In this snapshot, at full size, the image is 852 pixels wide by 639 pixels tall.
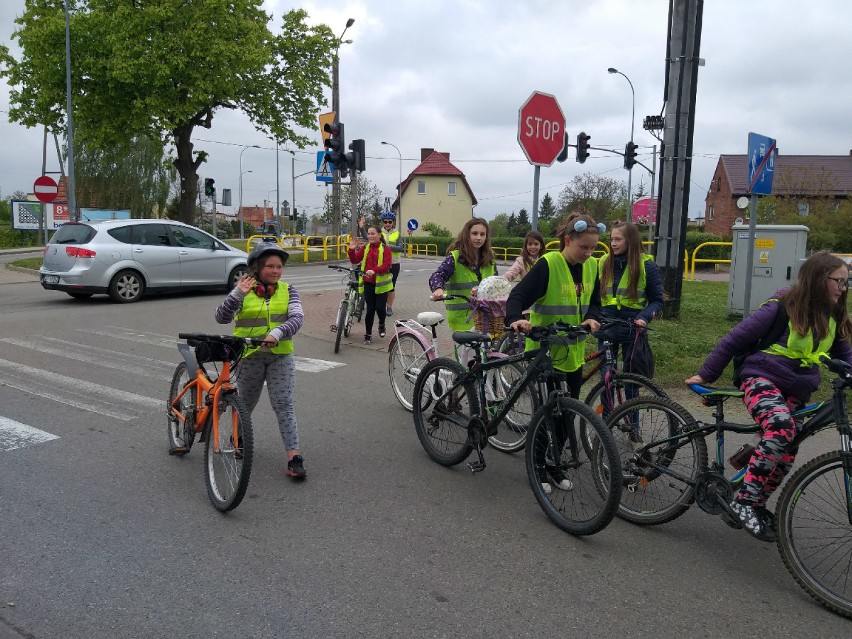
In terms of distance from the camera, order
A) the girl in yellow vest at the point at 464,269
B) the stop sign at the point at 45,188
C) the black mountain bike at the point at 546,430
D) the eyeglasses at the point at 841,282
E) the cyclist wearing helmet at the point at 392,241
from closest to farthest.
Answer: the eyeglasses at the point at 841,282
the black mountain bike at the point at 546,430
the girl in yellow vest at the point at 464,269
the cyclist wearing helmet at the point at 392,241
the stop sign at the point at 45,188

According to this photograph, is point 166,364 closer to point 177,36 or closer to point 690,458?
point 690,458

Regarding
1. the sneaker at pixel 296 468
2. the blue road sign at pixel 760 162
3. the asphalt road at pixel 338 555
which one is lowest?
the asphalt road at pixel 338 555

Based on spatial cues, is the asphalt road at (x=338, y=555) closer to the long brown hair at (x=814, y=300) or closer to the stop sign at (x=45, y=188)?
the long brown hair at (x=814, y=300)

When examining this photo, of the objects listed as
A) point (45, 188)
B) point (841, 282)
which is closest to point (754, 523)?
point (841, 282)

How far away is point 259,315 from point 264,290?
0.16 m

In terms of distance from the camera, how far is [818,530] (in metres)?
3.30

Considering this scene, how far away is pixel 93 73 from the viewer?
2336 cm

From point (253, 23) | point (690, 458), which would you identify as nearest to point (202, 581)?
point (690, 458)

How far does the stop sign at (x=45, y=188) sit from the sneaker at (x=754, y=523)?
72.7ft

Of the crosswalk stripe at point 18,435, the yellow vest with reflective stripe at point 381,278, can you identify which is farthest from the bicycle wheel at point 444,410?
the yellow vest with reflective stripe at point 381,278

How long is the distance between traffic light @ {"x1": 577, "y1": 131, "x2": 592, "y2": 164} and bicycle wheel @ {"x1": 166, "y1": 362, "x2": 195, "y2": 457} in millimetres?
24592

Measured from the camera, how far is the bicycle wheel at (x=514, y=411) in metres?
4.49

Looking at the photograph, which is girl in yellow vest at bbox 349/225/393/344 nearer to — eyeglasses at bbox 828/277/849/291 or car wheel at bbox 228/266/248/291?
eyeglasses at bbox 828/277/849/291

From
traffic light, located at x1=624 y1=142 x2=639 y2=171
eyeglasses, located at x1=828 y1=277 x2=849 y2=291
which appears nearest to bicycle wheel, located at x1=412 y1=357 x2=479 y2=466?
eyeglasses, located at x1=828 y1=277 x2=849 y2=291
